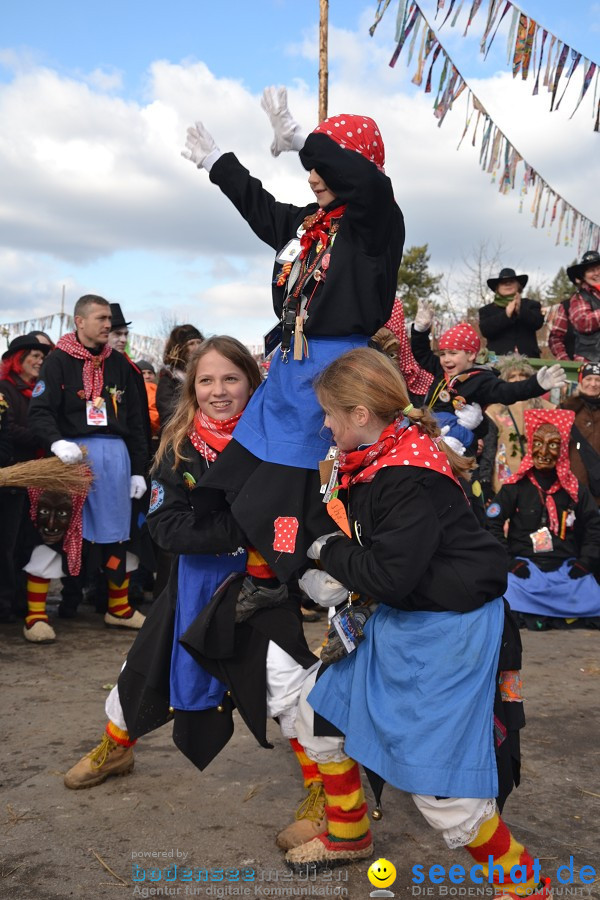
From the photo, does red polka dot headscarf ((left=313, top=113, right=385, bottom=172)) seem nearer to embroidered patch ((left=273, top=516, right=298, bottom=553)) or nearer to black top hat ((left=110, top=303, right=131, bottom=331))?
embroidered patch ((left=273, top=516, right=298, bottom=553))

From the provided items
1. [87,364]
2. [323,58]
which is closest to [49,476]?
[87,364]

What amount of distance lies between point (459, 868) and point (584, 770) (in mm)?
1108

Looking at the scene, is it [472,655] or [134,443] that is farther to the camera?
[134,443]

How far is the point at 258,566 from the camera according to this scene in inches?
116

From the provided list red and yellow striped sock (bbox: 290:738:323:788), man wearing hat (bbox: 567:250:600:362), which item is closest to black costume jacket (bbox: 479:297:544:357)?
man wearing hat (bbox: 567:250:600:362)

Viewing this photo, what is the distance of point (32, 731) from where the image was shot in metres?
3.98

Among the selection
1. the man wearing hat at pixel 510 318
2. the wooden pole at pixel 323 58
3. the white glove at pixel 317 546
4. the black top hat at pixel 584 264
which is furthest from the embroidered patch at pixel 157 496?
the man wearing hat at pixel 510 318

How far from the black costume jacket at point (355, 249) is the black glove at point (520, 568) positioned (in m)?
4.18

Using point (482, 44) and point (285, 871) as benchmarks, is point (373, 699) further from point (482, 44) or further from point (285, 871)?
point (482, 44)

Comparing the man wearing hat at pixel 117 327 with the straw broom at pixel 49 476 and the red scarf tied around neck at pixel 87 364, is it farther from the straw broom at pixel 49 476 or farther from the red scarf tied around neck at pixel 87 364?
the straw broom at pixel 49 476

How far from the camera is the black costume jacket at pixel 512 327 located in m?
8.29

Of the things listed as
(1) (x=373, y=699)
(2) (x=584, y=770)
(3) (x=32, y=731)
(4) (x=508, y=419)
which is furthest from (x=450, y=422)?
(1) (x=373, y=699)

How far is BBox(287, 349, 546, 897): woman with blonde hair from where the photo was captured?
2.30 metres

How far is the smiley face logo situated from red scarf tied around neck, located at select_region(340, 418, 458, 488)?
115cm
